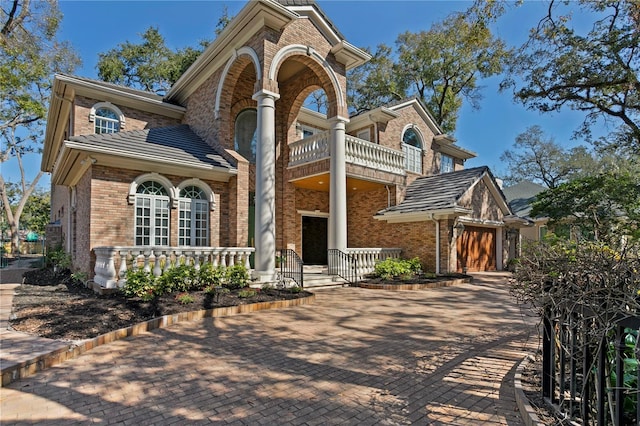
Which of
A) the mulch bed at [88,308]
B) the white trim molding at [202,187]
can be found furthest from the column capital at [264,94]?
the mulch bed at [88,308]

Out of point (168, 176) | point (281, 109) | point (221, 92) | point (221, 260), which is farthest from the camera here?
point (281, 109)

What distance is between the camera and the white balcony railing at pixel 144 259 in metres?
8.17

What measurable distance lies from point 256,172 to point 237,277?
3.13 m

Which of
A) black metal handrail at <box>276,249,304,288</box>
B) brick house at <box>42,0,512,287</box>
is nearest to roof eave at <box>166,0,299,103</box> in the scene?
brick house at <box>42,0,512,287</box>

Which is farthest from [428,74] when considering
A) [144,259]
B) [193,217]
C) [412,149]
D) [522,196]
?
[144,259]

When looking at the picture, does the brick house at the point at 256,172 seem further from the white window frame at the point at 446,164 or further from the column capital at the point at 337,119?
the white window frame at the point at 446,164

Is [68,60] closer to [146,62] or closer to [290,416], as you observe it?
[146,62]

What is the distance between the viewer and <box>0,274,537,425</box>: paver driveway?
10.2 feet

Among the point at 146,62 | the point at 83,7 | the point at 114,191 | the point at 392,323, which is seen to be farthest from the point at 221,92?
the point at 146,62

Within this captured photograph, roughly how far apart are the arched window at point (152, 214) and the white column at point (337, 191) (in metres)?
5.67

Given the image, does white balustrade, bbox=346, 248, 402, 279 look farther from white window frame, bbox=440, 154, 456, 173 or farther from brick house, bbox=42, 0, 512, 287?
white window frame, bbox=440, 154, 456, 173

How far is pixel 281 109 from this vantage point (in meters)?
14.9

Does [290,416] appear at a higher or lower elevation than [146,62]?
lower

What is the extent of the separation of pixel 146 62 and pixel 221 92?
19.2m
